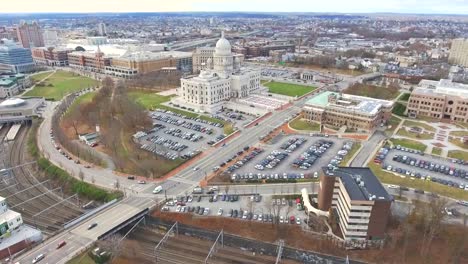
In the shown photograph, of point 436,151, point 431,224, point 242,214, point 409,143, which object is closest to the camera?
point 431,224

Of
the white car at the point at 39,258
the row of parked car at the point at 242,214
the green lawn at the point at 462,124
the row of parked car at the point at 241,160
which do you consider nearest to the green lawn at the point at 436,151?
the green lawn at the point at 462,124

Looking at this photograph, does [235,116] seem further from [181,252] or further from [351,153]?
[181,252]

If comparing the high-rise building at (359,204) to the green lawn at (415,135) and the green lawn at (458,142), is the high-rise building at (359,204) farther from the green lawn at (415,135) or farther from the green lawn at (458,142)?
the green lawn at (458,142)

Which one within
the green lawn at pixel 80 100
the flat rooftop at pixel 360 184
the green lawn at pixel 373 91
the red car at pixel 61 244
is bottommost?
the red car at pixel 61 244

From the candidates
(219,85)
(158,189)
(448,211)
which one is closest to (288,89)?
(219,85)

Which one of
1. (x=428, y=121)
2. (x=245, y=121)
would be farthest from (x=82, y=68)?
(x=428, y=121)

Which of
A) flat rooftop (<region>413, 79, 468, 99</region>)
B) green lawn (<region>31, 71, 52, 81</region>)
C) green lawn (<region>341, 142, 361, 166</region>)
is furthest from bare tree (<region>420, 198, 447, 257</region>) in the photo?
green lawn (<region>31, 71, 52, 81</region>)

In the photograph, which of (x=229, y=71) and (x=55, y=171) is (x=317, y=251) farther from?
(x=229, y=71)

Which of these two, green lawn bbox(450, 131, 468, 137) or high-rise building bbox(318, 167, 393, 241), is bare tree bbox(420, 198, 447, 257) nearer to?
high-rise building bbox(318, 167, 393, 241)
